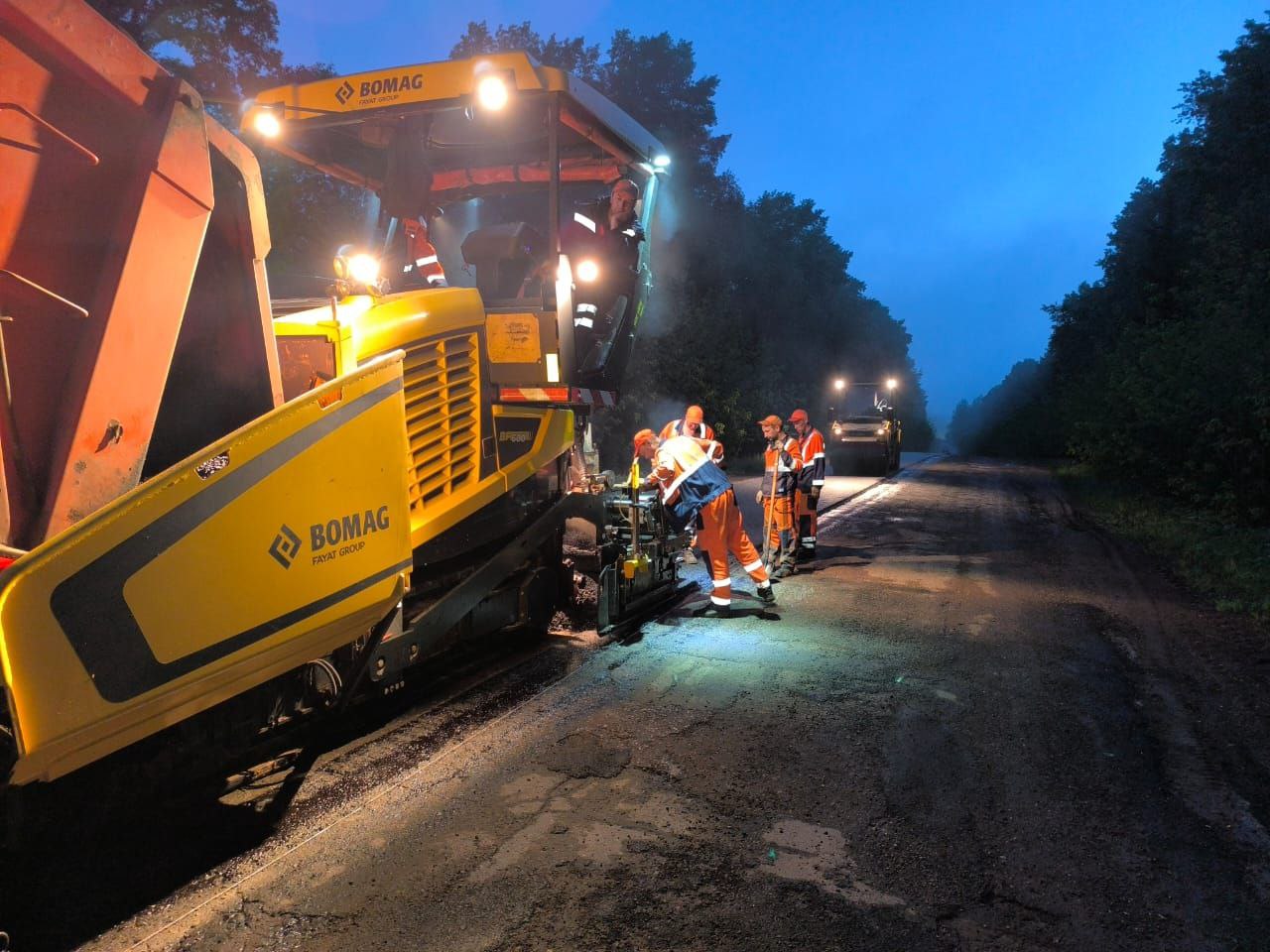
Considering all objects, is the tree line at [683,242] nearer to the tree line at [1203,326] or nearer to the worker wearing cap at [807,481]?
the worker wearing cap at [807,481]

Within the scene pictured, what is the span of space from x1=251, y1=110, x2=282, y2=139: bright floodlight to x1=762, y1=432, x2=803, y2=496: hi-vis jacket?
5.16 metres

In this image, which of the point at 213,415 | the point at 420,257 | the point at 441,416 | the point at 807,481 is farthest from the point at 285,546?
the point at 807,481

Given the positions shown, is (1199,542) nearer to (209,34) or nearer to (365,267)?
(365,267)

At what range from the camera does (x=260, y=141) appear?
15.8 feet

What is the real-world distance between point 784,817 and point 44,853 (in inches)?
105

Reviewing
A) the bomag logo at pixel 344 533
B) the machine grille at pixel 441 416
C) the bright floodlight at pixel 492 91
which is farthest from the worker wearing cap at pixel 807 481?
the bomag logo at pixel 344 533

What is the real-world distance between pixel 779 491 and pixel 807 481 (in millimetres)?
626

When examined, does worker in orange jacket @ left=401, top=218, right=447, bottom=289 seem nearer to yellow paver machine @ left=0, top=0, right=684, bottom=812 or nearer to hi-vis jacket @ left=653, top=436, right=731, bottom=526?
yellow paver machine @ left=0, top=0, right=684, bottom=812

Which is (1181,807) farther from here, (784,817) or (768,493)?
(768,493)

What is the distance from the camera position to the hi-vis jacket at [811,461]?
880 cm

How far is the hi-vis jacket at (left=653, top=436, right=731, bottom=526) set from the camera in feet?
20.5

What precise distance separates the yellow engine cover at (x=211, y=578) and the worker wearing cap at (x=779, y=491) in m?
5.66

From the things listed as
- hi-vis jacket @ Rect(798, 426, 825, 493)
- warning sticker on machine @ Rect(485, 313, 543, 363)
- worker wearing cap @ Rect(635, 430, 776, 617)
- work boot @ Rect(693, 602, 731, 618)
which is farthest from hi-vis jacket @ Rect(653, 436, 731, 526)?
hi-vis jacket @ Rect(798, 426, 825, 493)

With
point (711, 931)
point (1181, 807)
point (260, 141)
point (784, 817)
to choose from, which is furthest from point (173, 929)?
point (260, 141)
